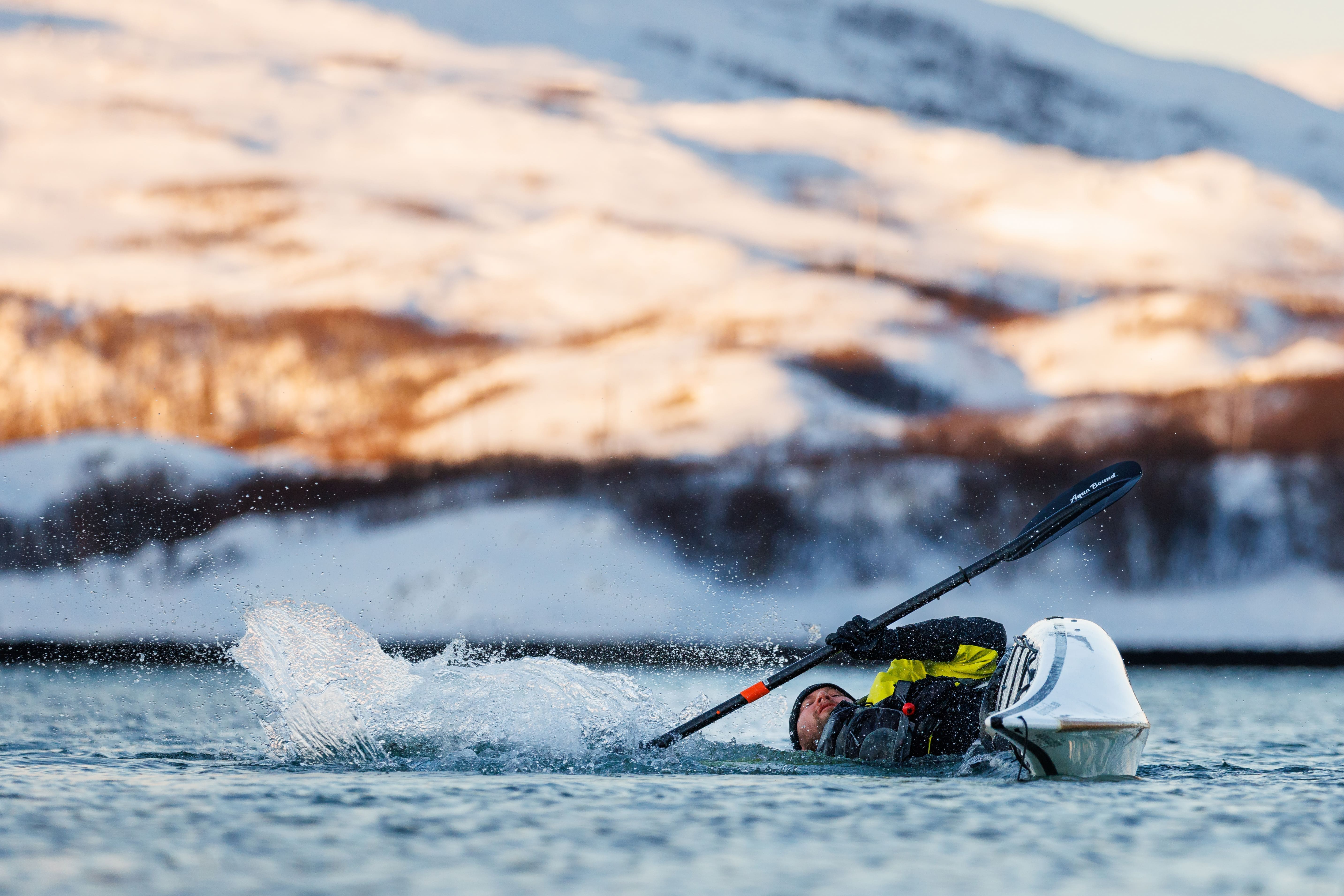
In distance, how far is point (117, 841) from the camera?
978 cm

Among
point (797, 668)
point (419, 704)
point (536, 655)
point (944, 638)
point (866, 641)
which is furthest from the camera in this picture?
point (536, 655)

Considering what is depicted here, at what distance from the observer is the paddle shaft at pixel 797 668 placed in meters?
13.6

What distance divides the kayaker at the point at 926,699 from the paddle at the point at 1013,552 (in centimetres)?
35

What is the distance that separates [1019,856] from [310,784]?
565cm

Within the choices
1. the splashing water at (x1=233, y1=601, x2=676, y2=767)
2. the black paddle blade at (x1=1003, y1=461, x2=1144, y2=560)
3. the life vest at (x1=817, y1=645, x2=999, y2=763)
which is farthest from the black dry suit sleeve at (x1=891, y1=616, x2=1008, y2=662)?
the splashing water at (x1=233, y1=601, x2=676, y2=767)

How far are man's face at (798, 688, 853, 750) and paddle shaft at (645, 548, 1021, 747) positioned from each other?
0.27 m

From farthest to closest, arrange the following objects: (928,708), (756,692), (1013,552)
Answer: (1013,552)
(756,692)
(928,708)

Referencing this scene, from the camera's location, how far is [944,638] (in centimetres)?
1304

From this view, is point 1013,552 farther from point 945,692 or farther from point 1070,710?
point 1070,710

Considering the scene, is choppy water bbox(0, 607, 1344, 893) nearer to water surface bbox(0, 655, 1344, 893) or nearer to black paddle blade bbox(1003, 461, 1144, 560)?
water surface bbox(0, 655, 1344, 893)

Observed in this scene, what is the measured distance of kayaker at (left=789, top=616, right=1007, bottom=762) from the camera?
43.0 feet

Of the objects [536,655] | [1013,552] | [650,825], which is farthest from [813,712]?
[536,655]

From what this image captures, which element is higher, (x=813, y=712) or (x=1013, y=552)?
(x=1013, y=552)

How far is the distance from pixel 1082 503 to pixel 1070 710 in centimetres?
318
